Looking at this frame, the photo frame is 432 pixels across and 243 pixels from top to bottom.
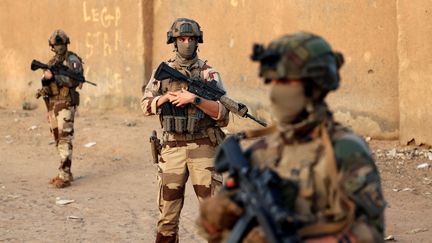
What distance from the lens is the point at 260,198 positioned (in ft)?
9.20

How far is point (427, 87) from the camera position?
974 centimetres

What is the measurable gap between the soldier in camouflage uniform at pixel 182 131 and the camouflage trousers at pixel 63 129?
386 cm

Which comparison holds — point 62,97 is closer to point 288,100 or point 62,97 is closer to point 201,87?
point 201,87

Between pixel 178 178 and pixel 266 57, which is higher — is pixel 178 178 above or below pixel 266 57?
below

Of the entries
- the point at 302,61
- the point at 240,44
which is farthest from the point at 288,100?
the point at 240,44

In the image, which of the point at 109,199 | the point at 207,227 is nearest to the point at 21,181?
the point at 109,199

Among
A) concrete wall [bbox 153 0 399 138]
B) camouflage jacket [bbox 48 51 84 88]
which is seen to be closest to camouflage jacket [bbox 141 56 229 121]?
camouflage jacket [bbox 48 51 84 88]

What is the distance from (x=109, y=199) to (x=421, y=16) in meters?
3.96

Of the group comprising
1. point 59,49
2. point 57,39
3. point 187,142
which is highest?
point 57,39

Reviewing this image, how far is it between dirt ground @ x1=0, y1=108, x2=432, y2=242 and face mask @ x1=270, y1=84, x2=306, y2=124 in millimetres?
4121

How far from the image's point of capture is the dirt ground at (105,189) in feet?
24.0

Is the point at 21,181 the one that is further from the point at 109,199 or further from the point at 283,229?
the point at 283,229

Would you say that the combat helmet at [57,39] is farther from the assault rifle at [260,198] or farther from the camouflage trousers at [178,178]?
the assault rifle at [260,198]

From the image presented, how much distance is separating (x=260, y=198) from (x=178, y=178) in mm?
2999
